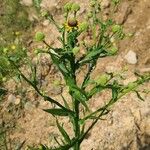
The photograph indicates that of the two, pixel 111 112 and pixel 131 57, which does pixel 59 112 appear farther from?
pixel 131 57

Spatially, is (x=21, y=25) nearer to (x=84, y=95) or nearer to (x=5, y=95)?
(x=5, y=95)

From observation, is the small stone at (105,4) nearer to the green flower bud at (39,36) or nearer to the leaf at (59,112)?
the leaf at (59,112)

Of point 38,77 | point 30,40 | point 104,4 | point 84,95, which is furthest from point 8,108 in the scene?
point 84,95

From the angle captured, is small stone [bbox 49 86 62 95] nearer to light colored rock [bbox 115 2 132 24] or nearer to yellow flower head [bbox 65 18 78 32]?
light colored rock [bbox 115 2 132 24]

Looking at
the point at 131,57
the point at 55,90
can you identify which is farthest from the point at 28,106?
the point at 131,57

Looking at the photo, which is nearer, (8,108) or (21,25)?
(8,108)

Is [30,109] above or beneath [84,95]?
above
